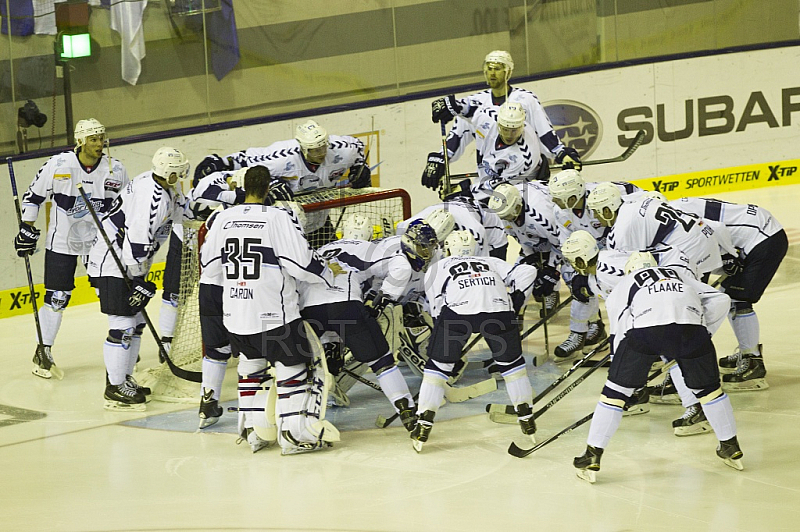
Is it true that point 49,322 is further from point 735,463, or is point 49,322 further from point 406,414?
point 735,463

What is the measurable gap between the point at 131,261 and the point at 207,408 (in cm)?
94

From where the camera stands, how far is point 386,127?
9609 millimetres

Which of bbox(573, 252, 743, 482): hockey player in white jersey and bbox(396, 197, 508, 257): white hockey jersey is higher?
bbox(396, 197, 508, 257): white hockey jersey

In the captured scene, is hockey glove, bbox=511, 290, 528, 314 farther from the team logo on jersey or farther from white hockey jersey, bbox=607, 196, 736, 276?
the team logo on jersey

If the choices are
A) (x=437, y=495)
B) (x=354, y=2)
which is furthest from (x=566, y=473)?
(x=354, y=2)

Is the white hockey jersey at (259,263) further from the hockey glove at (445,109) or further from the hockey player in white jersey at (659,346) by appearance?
the hockey glove at (445,109)

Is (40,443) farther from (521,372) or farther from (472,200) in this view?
(472,200)

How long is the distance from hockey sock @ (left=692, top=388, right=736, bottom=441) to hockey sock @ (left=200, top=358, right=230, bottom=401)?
2.40 m

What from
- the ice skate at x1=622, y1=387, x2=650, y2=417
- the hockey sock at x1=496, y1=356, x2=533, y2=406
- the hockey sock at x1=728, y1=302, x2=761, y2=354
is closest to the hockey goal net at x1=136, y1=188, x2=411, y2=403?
the hockey sock at x1=496, y1=356, x2=533, y2=406

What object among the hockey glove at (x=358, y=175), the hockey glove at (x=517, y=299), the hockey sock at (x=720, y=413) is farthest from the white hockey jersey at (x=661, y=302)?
the hockey glove at (x=358, y=175)

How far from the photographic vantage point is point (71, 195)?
6914mm

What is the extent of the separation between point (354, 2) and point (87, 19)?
248 cm

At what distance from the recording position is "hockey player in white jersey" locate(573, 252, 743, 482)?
4594mm

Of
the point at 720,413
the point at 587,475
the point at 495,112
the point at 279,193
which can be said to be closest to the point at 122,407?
the point at 279,193
